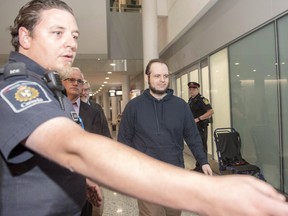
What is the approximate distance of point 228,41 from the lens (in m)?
4.71

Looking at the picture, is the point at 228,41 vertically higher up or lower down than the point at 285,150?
higher up

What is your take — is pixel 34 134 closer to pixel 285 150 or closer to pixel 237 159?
pixel 285 150

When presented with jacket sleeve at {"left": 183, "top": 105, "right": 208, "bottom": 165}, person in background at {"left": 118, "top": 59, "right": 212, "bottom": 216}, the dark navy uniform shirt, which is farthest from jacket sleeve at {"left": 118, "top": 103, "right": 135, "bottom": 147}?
the dark navy uniform shirt

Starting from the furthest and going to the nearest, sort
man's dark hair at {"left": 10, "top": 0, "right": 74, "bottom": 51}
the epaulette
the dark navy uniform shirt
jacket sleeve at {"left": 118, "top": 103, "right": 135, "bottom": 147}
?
jacket sleeve at {"left": 118, "top": 103, "right": 135, "bottom": 147}, man's dark hair at {"left": 10, "top": 0, "right": 74, "bottom": 51}, the epaulette, the dark navy uniform shirt

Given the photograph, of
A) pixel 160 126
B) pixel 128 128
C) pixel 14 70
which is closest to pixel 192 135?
pixel 160 126

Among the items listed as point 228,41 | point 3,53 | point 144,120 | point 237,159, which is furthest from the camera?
point 3,53

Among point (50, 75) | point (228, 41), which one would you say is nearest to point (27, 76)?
point (50, 75)

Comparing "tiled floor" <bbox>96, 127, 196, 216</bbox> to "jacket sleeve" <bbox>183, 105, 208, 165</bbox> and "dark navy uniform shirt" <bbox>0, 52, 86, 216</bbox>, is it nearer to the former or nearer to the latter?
"jacket sleeve" <bbox>183, 105, 208, 165</bbox>

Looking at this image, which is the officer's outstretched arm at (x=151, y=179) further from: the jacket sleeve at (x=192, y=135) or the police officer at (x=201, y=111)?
the police officer at (x=201, y=111)

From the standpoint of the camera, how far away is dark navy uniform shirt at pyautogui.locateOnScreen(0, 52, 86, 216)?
22.4 inches

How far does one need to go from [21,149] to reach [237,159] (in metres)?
3.90

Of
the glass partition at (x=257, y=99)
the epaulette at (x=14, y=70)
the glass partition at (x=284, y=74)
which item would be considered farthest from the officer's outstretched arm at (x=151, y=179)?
the glass partition at (x=257, y=99)

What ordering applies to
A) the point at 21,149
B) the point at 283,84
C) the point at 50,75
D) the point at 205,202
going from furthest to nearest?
the point at 283,84 < the point at 50,75 < the point at 21,149 < the point at 205,202

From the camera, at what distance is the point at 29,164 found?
709 millimetres
